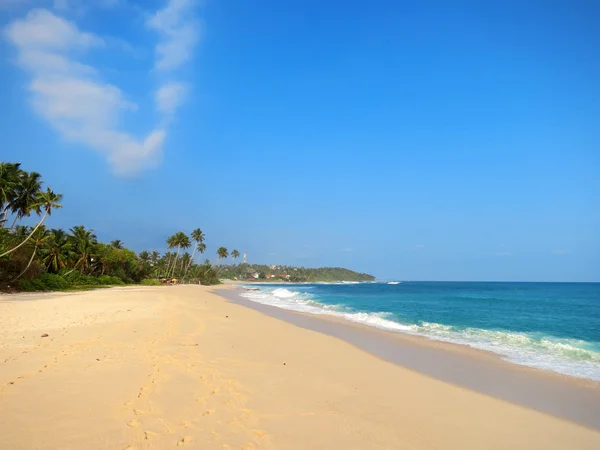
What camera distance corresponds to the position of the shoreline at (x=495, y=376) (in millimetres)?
7043

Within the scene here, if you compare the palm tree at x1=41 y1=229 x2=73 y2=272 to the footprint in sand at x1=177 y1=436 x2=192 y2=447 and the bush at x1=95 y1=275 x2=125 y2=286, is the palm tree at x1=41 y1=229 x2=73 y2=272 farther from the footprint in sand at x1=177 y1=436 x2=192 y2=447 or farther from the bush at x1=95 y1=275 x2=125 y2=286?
the footprint in sand at x1=177 y1=436 x2=192 y2=447

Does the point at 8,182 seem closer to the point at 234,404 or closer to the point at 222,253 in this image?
the point at 234,404

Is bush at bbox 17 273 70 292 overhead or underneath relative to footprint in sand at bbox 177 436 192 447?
underneath

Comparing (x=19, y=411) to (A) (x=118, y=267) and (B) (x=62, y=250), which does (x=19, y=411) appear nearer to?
(B) (x=62, y=250)

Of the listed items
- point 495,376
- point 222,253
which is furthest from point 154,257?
point 495,376

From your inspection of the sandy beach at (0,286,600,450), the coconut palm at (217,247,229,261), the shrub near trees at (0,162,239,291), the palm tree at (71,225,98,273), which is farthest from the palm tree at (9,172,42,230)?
the coconut palm at (217,247,229,261)

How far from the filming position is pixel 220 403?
5758 millimetres

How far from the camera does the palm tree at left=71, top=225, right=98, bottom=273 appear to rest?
52.9 m

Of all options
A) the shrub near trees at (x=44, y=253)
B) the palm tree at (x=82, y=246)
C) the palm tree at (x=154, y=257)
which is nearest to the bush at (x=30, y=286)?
the shrub near trees at (x=44, y=253)

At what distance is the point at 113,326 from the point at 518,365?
46.1ft

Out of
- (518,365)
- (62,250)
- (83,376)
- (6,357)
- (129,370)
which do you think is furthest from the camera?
(62,250)

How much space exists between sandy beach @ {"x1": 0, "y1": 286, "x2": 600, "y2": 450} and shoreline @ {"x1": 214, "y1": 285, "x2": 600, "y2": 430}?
23.5 inches

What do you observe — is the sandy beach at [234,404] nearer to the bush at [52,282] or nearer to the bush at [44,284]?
the bush at [44,284]

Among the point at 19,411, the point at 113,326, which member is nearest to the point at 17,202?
the point at 113,326
